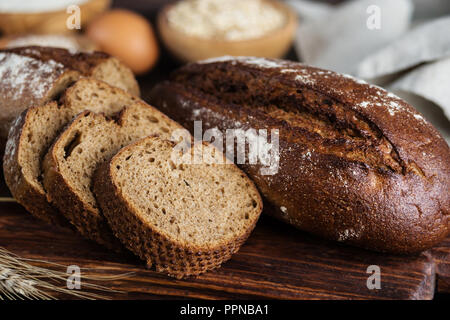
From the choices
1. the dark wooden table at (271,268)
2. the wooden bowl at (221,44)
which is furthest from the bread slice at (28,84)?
the wooden bowl at (221,44)

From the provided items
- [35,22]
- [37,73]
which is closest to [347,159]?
[37,73]

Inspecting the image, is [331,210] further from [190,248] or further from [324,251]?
[190,248]

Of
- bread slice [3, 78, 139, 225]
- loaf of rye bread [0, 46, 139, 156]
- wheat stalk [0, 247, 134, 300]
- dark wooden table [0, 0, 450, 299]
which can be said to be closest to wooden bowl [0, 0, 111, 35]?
loaf of rye bread [0, 46, 139, 156]

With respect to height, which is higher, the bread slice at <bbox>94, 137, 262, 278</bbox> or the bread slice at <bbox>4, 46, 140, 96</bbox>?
the bread slice at <bbox>4, 46, 140, 96</bbox>

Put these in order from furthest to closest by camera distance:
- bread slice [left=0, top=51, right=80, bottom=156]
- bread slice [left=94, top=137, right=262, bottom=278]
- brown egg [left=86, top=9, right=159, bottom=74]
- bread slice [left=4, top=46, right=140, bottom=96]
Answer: brown egg [left=86, top=9, right=159, bottom=74] < bread slice [left=4, top=46, right=140, bottom=96] < bread slice [left=0, top=51, right=80, bottom=156] < bread slice [left=94, top=137, right=262, bottom=278]

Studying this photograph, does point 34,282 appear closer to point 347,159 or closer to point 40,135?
point 40,135

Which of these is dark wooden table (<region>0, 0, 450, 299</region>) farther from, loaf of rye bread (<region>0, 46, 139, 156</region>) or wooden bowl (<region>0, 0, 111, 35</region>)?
wooden bowl (<region>0, 0, 111, 35</region>)
